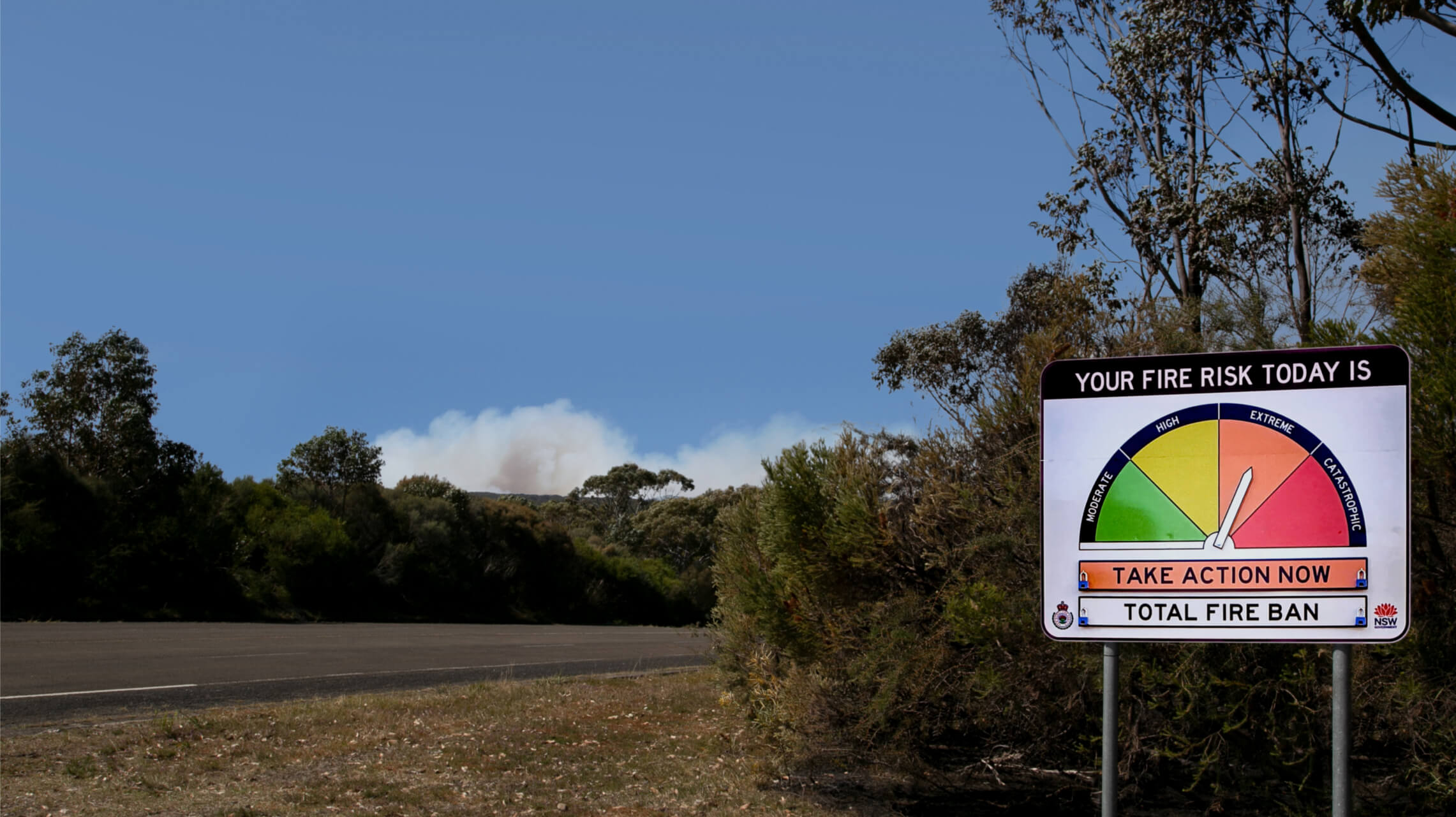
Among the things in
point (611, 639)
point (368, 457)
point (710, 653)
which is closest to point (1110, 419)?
point (710, 653)

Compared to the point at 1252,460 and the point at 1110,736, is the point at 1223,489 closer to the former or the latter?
the point at 1252,460

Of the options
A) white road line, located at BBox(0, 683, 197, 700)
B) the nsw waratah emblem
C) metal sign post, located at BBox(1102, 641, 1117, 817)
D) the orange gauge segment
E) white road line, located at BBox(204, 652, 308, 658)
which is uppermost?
the orange gauge segment

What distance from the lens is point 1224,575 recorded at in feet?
10.5

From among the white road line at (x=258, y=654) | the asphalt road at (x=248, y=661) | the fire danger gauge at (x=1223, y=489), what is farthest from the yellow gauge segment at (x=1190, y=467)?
the white road line at (x=258, y=654)

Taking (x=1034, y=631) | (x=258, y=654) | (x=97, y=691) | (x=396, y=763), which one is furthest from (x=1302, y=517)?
(x=258, y=654)

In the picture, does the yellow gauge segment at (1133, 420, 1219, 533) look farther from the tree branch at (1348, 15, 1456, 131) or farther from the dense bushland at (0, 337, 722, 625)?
the dense bushland at (0, 337, 722, 625)

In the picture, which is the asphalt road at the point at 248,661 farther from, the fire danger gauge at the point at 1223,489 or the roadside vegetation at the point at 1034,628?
the fire danger gauge at the point at 1223,489

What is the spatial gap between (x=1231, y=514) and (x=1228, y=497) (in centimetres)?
5

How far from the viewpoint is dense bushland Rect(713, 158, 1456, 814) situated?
5.04m

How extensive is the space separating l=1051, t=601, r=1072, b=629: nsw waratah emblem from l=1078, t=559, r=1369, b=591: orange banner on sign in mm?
82

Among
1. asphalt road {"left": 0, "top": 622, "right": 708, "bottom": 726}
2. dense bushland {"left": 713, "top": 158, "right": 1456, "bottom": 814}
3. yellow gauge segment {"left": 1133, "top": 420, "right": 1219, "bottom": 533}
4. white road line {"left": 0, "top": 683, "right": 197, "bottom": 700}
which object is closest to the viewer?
yellow gauge segment {"left": 1133, "top": 420, "right": 1219, "bottom": 533}

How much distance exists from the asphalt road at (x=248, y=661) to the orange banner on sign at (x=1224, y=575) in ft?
30.3

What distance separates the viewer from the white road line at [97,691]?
10.7 meters

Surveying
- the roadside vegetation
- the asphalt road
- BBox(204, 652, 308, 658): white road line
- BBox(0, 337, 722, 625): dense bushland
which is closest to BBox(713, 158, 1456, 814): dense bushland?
the roadside vegetation
